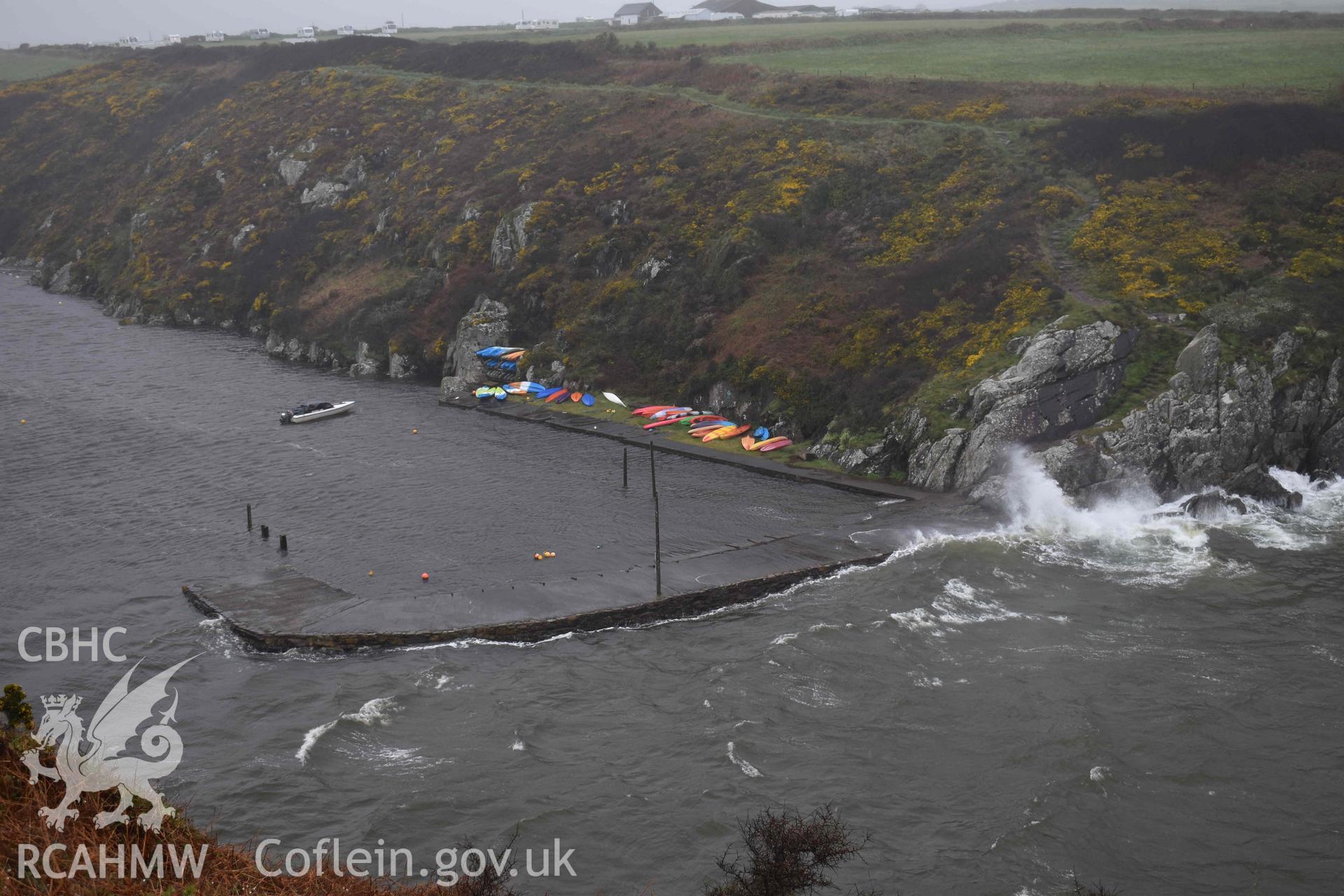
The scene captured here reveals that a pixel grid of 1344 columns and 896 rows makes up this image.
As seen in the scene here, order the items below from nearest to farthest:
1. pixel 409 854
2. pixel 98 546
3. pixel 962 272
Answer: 1. pixel 409 854
2. pixel 98 546
3. pixel 962 272

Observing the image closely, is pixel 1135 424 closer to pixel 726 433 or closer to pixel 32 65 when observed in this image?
pixel 726 433

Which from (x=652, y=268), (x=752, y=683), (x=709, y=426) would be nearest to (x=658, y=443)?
(x=709, y=426)

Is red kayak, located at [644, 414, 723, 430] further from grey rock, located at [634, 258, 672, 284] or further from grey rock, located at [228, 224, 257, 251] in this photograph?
grey rock, located at [228, 224, 257, 251]

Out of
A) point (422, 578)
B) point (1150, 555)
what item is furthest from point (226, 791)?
point (1150, 555)

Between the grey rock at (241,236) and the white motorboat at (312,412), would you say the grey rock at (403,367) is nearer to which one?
the white motorboat at (312,412)

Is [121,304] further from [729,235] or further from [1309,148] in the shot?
[1309,148]

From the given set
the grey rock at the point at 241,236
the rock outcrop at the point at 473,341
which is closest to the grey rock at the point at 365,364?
the rock outcrop at the point at 473,341
